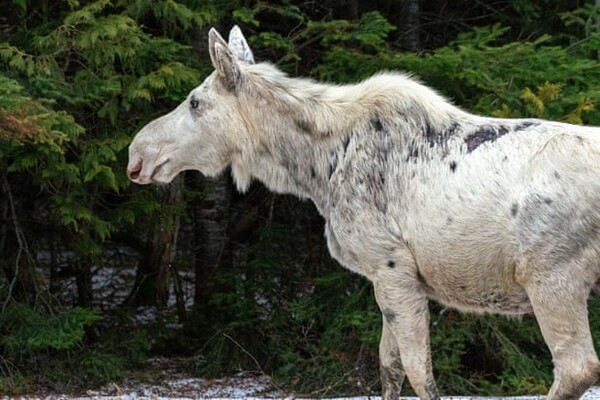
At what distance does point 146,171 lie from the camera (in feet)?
22.5

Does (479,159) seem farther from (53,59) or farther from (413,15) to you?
(413,15)

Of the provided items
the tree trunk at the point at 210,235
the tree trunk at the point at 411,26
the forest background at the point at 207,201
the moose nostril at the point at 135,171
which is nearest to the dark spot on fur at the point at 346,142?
the moose nostril at the point at 135,171

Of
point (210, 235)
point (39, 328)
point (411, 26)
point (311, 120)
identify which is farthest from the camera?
point (210, 235)

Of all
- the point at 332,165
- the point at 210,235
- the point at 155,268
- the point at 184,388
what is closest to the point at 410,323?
the point at 332,165

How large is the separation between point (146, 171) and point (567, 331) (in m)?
2.81

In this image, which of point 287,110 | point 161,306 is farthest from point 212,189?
point 287,110

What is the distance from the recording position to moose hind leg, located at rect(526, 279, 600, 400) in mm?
5527

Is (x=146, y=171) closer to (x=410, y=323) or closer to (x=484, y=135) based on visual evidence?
(x=410, y=323)

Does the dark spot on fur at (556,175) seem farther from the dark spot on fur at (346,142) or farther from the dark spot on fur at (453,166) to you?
the dark spot on fur at (346,142)

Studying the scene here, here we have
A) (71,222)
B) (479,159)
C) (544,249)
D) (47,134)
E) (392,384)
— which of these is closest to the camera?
(544,249)

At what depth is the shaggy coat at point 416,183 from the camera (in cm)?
556

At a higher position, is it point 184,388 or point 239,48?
point 239,48

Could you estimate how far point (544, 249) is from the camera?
5.54m

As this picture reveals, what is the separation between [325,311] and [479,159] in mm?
4929
